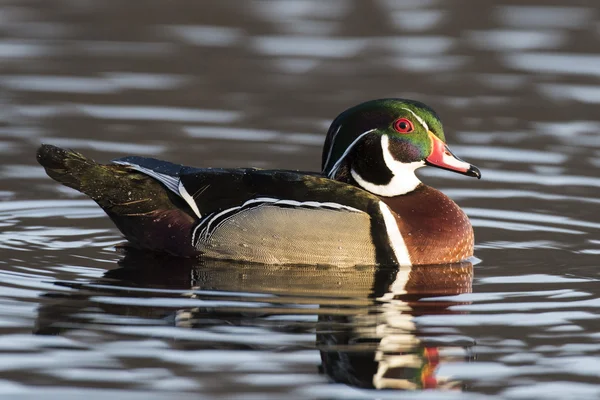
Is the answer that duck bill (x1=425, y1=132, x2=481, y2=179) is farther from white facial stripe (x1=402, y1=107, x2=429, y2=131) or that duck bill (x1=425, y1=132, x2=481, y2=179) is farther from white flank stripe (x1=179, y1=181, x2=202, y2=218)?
white flank stripe (x1=179, y1=181, x2=202, y2=218)

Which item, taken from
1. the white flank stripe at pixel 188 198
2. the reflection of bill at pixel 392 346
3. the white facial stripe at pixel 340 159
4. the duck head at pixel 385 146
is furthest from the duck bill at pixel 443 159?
the white flank stripe at pixel 188 198

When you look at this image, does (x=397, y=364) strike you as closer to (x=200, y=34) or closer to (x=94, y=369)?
(x=94, y=369)

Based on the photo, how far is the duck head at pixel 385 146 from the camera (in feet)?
34.7

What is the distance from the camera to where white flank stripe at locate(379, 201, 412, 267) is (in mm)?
10398

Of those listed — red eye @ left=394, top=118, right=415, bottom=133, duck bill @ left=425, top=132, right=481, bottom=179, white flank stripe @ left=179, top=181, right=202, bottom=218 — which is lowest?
white flank stripe @ left=179, top=181, right=202, bottom=218

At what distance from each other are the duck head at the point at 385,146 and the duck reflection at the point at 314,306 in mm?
767

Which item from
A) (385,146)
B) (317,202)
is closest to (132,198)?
(317,202)

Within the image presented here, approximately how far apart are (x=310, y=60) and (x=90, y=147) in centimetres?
414

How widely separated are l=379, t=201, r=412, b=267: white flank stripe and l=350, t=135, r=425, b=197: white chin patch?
0.36 m

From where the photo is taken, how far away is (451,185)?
521 inches

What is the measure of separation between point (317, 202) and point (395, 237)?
68cm

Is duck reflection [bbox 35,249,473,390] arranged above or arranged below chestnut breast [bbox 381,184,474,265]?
below

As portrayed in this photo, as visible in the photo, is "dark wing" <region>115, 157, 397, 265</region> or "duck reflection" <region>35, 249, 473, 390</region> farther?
"dark wing" <region>115, 157, 397, 265</region>

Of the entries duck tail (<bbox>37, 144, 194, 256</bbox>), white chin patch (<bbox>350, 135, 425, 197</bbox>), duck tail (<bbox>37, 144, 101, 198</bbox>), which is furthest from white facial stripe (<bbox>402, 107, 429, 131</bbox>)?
duck tail (<bbox>37, 144, 101, 198</bbox>)
